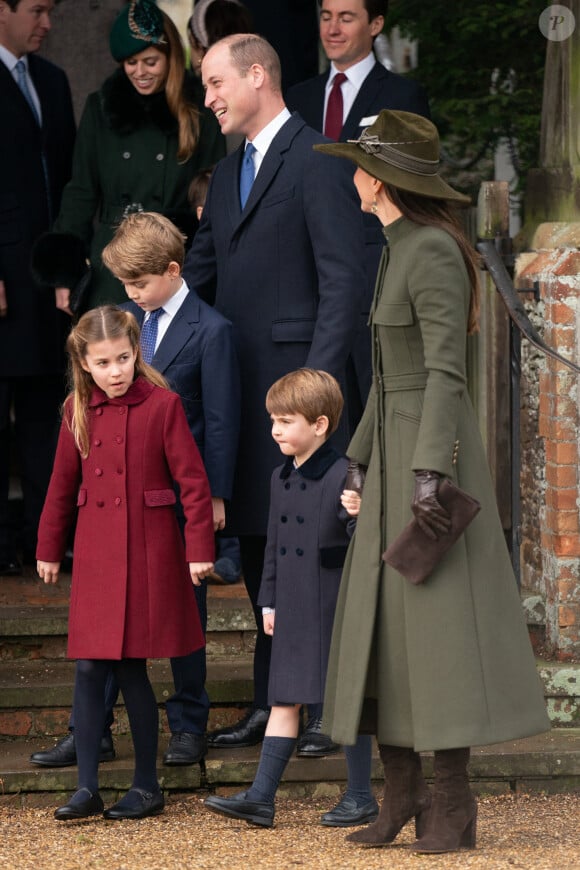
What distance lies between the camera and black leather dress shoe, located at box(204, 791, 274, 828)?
14.8ft

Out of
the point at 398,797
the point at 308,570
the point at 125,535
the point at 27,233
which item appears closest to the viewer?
the point at 398,797

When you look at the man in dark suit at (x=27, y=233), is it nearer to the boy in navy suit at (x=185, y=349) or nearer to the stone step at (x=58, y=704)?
the stone step at (x=58, y=704)

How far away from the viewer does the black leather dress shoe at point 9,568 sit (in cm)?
639

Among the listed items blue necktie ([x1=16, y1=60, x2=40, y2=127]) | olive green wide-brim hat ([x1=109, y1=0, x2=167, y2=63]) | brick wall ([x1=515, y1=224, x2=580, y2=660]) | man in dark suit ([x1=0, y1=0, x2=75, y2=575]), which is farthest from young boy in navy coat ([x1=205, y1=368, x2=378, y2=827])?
blue necktie ([x1=16, y1=60, x2=40, y2=127])

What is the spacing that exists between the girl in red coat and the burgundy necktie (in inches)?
63.8

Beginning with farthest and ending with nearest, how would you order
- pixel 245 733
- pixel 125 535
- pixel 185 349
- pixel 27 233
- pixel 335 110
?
pixel 27 233 → pixel 335 110 → pixel 245 733 → pixel 185 349 → pixel 125 535

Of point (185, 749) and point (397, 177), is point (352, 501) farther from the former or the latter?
point (185, 749)

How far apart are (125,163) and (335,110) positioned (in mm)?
759

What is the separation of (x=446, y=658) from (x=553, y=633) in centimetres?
165

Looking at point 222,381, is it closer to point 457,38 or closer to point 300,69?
point 300,69

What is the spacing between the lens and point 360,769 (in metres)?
4.62

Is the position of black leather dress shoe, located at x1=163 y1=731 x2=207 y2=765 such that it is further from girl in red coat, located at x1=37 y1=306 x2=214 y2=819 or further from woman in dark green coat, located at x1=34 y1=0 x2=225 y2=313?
woman in dark green coat, located at x1=34 y1=0 x2=225 y2=313

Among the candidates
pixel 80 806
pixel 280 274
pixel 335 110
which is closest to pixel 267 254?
pixel 280 274

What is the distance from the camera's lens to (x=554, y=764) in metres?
5.23
